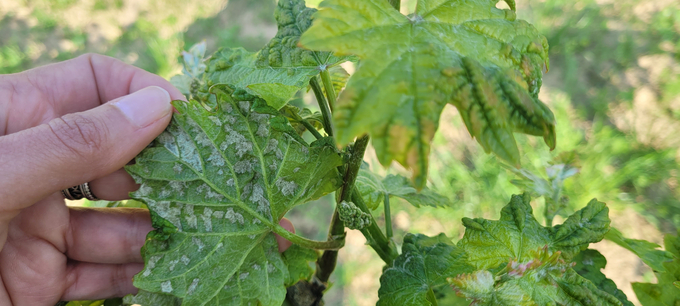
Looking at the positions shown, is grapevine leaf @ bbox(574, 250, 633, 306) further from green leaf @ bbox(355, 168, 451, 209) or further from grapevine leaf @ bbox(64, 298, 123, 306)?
grapevine leaf @ bbox(64, 298, 123, 306)

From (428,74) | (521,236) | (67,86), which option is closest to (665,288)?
(521,236)

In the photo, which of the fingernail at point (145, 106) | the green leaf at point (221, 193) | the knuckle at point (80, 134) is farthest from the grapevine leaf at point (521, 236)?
the knuckle at point (80, 134)

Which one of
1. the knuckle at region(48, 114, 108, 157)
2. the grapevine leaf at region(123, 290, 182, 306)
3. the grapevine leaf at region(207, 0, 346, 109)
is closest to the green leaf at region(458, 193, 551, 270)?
the grapevine leaf at region(207, 0, 346, 109)

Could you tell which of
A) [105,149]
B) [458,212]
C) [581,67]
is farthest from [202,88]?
[581,67]

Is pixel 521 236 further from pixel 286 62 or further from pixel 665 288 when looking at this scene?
pixel 286 62

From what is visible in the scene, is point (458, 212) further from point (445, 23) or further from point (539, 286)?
point (445, 23)

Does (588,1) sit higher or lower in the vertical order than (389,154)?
lower
